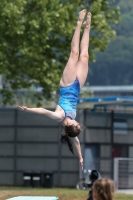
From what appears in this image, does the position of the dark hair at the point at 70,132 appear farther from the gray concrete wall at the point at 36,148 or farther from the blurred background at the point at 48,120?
the gray concrete wall at the point at 36,148

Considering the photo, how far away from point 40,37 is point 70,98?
12.2 meters

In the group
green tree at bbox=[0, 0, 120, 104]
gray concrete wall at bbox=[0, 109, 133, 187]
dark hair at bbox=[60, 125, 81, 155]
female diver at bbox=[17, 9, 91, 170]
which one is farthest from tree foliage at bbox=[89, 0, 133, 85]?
dark hair at bbox=[60, 125, 81, 155]

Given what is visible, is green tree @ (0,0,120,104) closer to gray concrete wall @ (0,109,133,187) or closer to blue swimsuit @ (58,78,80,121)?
gray concrete wall @ (0,109,133,187)

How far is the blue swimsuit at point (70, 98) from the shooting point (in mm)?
12227

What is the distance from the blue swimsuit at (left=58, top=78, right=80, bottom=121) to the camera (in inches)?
481

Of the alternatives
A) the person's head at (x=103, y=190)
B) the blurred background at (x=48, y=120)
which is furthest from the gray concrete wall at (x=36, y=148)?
the person's head at (x=103, y=190)

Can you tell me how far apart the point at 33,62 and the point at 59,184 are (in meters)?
4.74

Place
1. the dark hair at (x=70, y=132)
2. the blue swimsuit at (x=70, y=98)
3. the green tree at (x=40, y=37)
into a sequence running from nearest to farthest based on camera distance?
1. the dark hair at (x=70, y=132)
2. the blue swimsuit at (x=70, y=98)
3. the green tree at (x=40, y=37)

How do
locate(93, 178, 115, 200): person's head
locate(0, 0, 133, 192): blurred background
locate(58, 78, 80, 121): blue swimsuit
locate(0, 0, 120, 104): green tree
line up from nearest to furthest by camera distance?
locate(93, 178, 115, 200): person's head
locate(58, 78, 80, 121): blue swimsuit
locate(0, 0, 120, 104): green tree
locate(0, 0, 133, 192): blurred background

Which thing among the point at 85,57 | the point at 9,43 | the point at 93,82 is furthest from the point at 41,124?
the point at 93,82

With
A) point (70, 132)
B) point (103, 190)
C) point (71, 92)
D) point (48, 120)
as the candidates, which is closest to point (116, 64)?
point (48, 120)

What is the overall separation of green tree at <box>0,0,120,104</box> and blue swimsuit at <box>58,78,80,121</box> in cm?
1096

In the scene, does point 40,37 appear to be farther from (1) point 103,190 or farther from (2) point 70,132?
(1) point 103,190

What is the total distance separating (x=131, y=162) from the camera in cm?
2488
